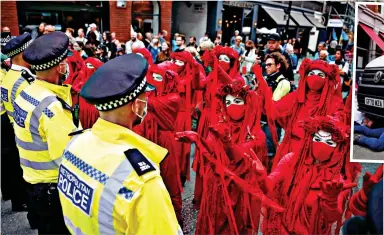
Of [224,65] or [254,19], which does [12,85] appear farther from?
[254,19]

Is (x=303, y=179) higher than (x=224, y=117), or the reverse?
(x=224, y=117)

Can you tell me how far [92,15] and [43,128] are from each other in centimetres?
1098

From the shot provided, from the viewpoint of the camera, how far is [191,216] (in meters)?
3.81

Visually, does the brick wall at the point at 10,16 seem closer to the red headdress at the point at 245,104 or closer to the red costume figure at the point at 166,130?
the red costume figure at the point at 166,130

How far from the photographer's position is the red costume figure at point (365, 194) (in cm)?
185

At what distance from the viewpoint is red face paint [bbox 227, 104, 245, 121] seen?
3.09 meters

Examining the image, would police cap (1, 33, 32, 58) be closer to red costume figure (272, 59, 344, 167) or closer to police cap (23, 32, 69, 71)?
police cap (23, 32, 69, 71)

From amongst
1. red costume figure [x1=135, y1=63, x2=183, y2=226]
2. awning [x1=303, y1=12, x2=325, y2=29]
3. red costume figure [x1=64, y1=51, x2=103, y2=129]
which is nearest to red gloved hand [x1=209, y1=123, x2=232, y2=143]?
red costume figure [x1=135, y1=63, x2=183, y2=226]

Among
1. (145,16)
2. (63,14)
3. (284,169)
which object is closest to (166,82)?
(284,169)

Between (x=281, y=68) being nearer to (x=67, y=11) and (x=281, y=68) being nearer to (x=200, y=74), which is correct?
(x=200, y=74)

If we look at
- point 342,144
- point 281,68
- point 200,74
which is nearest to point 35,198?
point 342,144

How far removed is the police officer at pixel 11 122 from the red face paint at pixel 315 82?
8.03 ft

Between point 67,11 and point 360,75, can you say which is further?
point 67,11

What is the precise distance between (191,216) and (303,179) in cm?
150
